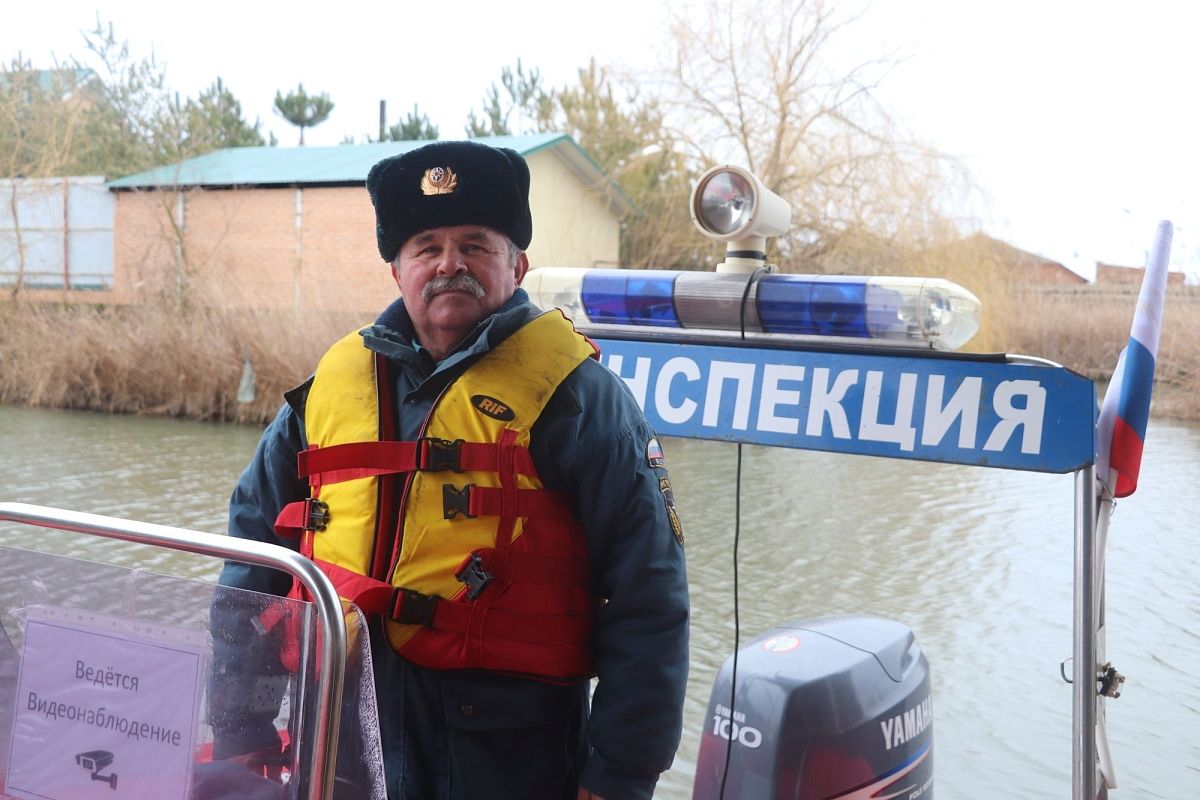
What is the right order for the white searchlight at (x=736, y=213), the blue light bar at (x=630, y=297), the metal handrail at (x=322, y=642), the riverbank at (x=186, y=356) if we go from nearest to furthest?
the metal handrail at (x=322, y=642), the white searchlight at (x=736, y=213), the blue light bar at (x=630, y=297), the riverbank at (x=186, y=356)

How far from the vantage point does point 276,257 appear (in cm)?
2406

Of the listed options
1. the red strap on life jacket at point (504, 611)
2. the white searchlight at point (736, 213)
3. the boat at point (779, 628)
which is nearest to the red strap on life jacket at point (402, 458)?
the red strap on life jacket at point (504, 611)

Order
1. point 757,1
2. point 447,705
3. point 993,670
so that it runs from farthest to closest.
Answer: point 757,1 → point 993,670 → point 447,705

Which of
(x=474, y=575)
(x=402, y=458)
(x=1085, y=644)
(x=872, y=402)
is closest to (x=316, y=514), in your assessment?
(x=402, y=458)

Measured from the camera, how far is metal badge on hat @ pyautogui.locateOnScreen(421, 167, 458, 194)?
186cm

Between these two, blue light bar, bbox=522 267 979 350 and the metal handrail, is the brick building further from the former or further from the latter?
the metal handrail

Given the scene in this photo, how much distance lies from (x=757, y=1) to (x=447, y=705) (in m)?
18.7

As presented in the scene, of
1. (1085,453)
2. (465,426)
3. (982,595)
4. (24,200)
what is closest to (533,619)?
(465,426)

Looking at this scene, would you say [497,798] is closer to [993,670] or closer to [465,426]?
[465,426]

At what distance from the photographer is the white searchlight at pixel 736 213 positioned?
7.42 ft

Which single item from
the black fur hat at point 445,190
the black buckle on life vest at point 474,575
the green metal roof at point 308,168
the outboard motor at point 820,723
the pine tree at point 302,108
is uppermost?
the pine tree at point 302,108

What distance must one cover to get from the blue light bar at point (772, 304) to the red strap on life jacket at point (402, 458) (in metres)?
0.71

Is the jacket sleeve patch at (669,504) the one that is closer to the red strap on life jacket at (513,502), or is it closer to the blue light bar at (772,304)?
the red strap on life jacket at (513,502)

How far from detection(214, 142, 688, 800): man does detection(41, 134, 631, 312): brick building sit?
19804mm
